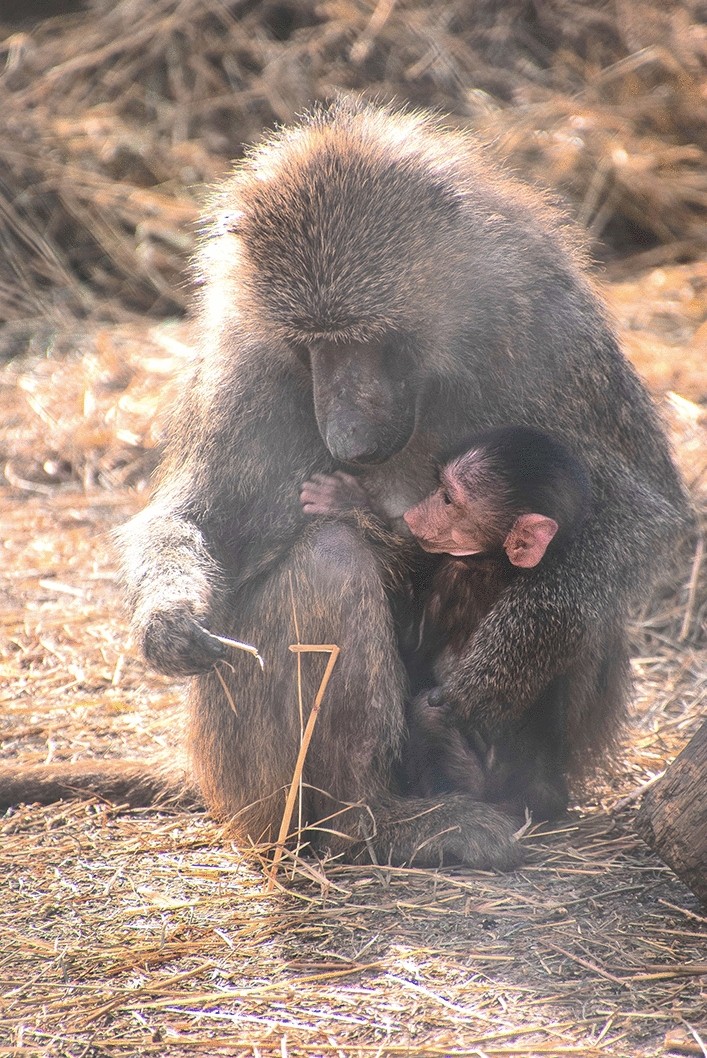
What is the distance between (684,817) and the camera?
2.98m

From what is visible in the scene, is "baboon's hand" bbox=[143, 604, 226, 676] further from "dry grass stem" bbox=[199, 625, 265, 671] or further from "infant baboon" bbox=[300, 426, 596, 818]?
"infant baboon" bbox=[300, 426, 596, 818]

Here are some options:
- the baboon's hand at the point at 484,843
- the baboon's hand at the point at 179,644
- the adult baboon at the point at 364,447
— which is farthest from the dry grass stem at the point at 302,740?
the baboon's hand at the point at 484,843

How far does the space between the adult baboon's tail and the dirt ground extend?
2.2 inches

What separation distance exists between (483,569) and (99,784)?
1.35 meters

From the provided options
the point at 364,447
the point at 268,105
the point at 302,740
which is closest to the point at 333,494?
the point at 364,447

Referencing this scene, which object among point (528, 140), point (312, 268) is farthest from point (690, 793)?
point (528, 140)

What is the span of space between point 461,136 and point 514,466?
1.25 metres

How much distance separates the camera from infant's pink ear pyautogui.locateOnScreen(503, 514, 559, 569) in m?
3.46

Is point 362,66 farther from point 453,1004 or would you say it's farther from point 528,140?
point 453,1004

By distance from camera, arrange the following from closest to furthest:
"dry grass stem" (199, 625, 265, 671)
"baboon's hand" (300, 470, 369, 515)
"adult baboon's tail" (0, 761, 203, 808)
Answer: "dry grass stem" (199, 625, 265, 671), "baboon's hand" (300, 470, 369, 515), "adult baboon's tail" (0, 761, 203, 808)

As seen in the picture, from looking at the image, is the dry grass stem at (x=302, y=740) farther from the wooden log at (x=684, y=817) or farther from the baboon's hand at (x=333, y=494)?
the wooden log at (x=684, y=817)

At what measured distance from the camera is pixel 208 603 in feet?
11.5

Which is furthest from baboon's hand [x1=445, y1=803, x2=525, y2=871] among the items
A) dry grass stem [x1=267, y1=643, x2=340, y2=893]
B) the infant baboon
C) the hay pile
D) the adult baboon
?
the hay pile

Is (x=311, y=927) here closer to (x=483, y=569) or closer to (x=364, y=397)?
(x=483, y=569)
